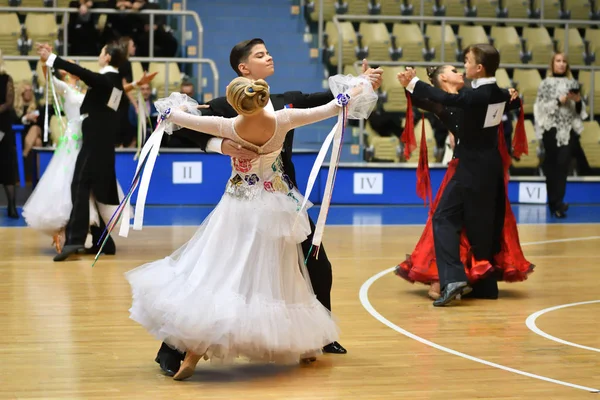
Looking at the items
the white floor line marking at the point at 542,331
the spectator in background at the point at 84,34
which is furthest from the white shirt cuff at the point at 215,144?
the spectator in background at the point at 84,34

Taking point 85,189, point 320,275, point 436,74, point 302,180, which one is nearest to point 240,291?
point 320,275

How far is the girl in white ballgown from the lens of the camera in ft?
29.5

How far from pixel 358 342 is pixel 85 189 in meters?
3.84

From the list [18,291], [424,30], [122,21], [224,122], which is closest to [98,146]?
[18,291]

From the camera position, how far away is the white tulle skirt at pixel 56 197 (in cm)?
898

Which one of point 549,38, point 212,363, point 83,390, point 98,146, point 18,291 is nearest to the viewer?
point 83,390

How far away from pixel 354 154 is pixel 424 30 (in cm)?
316

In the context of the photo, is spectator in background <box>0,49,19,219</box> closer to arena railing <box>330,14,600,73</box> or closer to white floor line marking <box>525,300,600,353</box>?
arena railing <box>330,14,600,73</box>

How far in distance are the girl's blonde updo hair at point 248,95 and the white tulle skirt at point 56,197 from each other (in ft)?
14.9

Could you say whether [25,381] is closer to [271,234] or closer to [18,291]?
[271,234]

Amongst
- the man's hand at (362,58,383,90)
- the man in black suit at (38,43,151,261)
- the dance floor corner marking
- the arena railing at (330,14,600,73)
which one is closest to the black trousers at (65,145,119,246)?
the man in black suit at (38,43,151,261)

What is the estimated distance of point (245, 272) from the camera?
483 cm

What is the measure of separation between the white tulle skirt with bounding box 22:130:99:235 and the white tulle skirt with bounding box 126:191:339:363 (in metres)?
4.15

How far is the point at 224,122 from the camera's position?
16.2 feet
